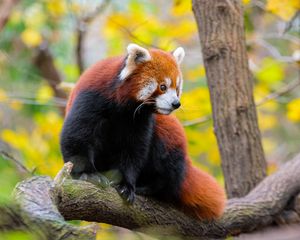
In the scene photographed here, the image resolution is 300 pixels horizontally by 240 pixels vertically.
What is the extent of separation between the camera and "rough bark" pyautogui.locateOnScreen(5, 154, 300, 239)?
6.13 ft

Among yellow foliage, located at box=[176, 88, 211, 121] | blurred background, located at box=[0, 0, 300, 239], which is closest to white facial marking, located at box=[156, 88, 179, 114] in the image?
blurred background, located at box=[0, 0, 300, 239]

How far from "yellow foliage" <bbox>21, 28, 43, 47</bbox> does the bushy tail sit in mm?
3404

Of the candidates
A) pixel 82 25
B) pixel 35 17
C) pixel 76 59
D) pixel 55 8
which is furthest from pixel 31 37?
pixel 82 25

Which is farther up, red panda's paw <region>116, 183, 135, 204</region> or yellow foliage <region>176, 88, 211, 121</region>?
red panda's paw <region>116, 183, 135, 204</region>

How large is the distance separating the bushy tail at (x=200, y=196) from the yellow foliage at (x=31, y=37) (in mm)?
3404

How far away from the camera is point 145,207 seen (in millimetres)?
2736

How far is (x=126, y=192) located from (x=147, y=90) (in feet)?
1.67

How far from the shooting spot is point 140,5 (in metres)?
5.85

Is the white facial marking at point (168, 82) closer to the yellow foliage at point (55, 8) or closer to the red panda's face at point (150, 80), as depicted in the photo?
the red panda's face at point (150, 80)

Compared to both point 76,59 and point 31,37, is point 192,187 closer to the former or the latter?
point 76,59

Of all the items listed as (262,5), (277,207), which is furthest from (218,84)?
(262,5)

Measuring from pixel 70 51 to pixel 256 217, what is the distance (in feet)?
15.7

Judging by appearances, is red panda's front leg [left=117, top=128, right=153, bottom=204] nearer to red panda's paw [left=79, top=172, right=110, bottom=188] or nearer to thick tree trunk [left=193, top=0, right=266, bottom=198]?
red panda's paw [left=79, top=172, right=110, bottom=188]

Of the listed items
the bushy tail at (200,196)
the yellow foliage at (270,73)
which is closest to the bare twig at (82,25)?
the yellow foliage at (270,73)
